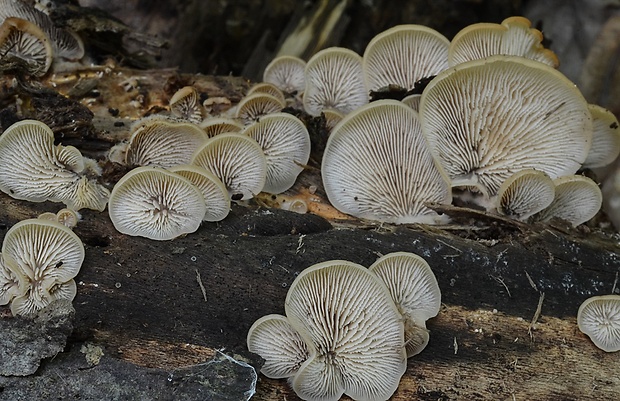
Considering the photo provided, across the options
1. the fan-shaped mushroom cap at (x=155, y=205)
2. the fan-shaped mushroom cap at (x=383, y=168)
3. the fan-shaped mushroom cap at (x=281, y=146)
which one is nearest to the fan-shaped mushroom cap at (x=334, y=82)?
the fan-shaped mushroom cap at (x=281, y=146)

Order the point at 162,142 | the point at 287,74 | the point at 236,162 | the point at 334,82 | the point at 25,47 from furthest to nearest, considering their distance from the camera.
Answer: the point at 287,74, the point at 334,82, the point at 25,47, the point at 162,142, the point at 236,162

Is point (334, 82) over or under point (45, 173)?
over

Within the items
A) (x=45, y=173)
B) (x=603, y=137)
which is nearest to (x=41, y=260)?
(x=45, y=173)

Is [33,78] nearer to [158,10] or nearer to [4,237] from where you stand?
[4,237]

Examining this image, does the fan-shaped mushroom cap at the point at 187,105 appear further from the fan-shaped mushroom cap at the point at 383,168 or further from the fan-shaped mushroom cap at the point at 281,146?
the fan-shaped mushroom cap at the point at 383,168

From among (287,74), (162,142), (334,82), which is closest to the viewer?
(162,142)

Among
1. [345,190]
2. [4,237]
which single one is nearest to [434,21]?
[345,190]

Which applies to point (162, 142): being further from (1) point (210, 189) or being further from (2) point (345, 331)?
(2) point (345, 331)

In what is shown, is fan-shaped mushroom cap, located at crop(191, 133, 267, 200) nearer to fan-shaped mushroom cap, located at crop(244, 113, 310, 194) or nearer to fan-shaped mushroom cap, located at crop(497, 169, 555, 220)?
fan-shaped mushroom cap, located at crop(244, 113, 310, 194)
